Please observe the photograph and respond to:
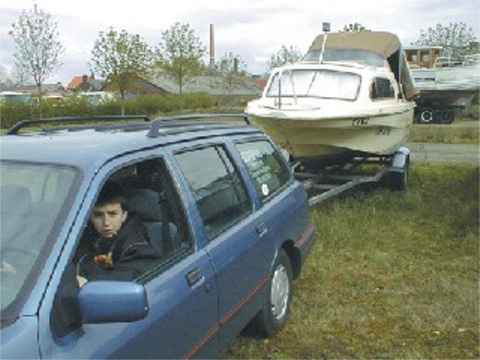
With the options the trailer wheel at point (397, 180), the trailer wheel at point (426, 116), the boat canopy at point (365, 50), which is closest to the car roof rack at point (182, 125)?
the trailer wheel at point (397, 180)

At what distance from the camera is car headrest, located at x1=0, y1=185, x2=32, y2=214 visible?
2354mm

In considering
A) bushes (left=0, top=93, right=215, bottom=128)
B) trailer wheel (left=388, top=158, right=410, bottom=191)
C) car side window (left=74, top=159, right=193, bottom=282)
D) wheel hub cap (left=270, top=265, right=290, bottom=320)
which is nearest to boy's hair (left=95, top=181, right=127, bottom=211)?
car side window (left=74, top=159, right=193, bottom=282)

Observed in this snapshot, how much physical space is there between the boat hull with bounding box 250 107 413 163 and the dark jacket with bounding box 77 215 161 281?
19.1ft

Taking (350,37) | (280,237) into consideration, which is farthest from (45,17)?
(280,237)

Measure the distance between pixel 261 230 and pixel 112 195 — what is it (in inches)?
50.2

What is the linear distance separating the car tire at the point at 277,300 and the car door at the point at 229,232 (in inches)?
9.0

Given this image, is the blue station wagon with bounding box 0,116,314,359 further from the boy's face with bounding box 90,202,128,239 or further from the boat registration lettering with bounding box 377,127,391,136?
the boat registration lettering with bounding box 377,127,391,136

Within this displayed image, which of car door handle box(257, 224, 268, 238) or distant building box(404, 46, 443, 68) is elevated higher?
distant building box(404, 46, 443, 68)

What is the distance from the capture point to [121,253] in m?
2.67

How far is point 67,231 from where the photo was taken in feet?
7.07

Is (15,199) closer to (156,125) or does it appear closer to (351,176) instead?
(156,125)

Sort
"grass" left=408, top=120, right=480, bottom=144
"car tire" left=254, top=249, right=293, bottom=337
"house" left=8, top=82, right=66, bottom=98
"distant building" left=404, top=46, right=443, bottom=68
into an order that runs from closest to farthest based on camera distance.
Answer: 1. "car tire" left=254, top=249, right=293, bottom=337
2. "grass" left=408, top=120, right=480, bottom=144
3. "distant building" left=404, top=46, right=443, bottom=68
4. "house" left=8, top=82, right=66, bottom=98

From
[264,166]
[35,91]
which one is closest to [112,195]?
[264,166]

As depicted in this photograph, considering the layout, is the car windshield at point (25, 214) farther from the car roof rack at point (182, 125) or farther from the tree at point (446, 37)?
the tree at point (446, 37)
